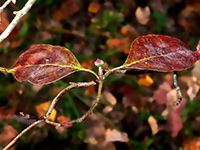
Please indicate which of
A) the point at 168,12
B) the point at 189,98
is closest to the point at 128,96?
the point at 189,98

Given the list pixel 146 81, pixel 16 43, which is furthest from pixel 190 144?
pixel 16 43

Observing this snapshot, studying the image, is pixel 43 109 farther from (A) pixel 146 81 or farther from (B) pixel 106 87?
(A) pixel 146 81

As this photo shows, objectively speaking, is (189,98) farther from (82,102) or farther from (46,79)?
(46,79)

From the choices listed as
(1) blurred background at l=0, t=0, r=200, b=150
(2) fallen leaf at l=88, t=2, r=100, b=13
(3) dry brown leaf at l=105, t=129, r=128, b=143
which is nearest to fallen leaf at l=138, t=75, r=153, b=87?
(1) blurred background at l=0, t=0, r=200, b=150

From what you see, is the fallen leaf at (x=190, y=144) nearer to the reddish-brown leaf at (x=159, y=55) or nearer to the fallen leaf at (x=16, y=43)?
the reddish-brown leaf at (x=159, y=55)

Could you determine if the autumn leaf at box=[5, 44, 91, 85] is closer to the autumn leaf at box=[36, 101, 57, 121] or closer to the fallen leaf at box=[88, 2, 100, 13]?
the autumn leaf at box=[36, 101, 57, 121]

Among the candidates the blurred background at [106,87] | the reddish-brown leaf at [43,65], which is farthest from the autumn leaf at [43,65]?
the blurred background at [106,87]
